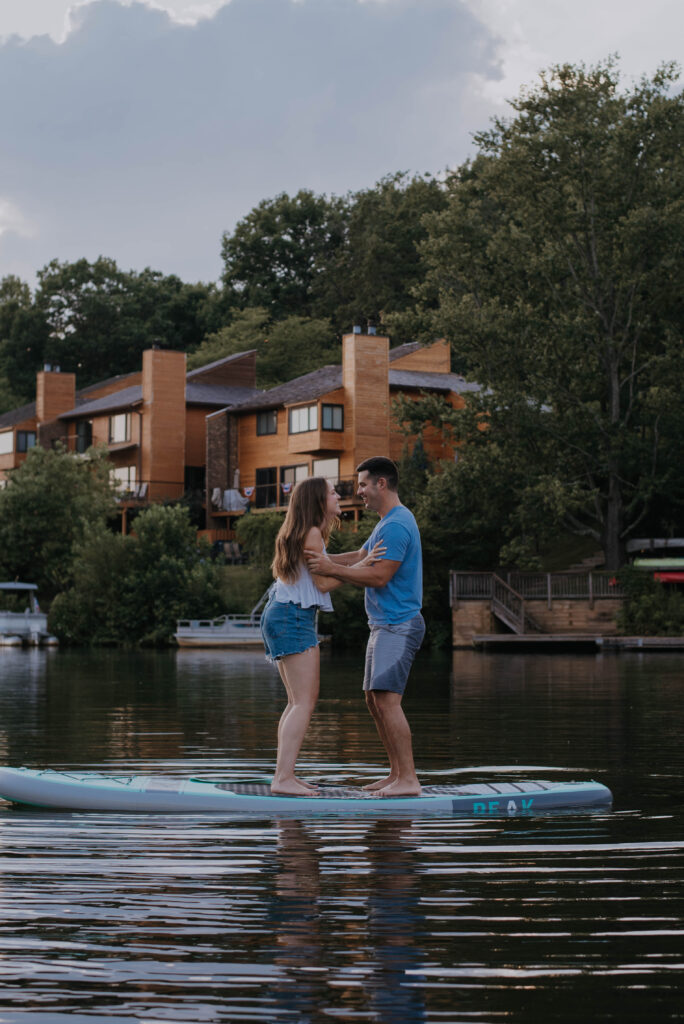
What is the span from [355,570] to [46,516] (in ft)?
194

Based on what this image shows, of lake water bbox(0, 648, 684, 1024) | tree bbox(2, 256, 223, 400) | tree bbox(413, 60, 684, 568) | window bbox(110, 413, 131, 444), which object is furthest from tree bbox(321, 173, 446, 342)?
lake water bbox(0, 648, 684, 1024)

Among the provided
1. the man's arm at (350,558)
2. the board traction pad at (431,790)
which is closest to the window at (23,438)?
the man's arm at (350,558)

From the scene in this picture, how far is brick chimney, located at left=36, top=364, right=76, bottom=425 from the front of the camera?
81438 millimetres

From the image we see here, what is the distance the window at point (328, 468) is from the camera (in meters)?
66.5

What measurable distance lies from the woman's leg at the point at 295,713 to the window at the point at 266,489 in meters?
60.0

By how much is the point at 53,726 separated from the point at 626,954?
12493 mm

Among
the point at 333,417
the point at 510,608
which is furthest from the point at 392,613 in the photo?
the point at 333,417

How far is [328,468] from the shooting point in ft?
220

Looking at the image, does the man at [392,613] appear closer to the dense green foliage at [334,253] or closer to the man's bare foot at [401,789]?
the man's bare foot at [401,789]

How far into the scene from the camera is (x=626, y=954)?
5.49 meters

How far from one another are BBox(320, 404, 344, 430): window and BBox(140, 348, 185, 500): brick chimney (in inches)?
460

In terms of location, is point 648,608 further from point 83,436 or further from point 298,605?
point 83,436

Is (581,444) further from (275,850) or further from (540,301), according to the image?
(275,850)

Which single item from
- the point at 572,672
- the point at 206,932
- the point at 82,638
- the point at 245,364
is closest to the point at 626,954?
the point at 206,932
